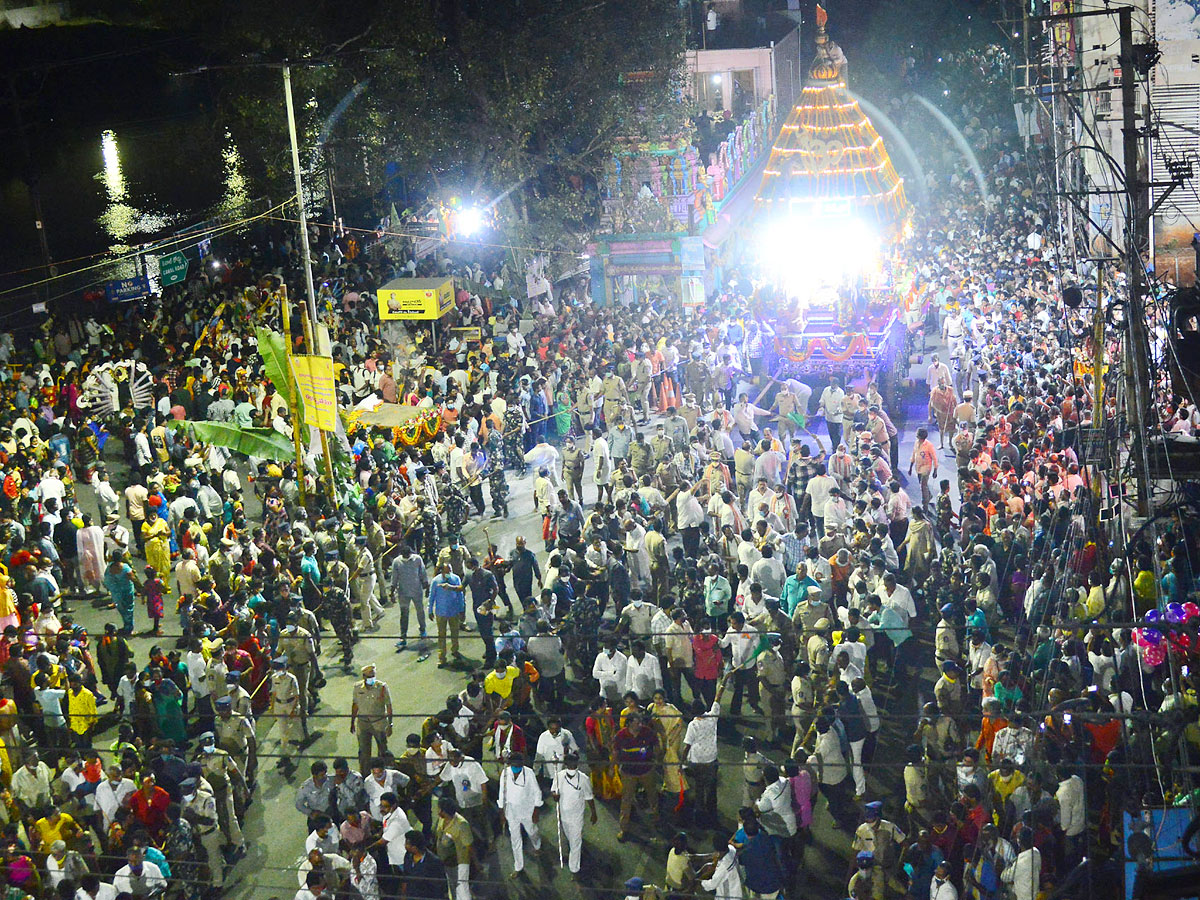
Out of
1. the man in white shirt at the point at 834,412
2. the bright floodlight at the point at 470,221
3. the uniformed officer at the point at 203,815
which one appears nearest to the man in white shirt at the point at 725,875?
the uniformed officer at the point at 203,815

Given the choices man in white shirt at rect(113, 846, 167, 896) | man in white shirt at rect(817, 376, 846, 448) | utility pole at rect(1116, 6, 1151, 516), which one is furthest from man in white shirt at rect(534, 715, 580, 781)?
man in white shirt at rect(817, 376, 846, 448)

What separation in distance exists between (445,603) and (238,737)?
10.2 feet

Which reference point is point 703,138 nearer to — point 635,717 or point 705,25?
point 705,25

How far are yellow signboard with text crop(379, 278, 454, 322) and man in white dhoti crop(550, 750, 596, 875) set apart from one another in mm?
16522

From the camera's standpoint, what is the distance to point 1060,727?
10367 mm

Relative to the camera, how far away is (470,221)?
33.2 m

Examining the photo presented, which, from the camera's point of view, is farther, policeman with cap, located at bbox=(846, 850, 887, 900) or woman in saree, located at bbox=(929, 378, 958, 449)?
woman in saree, located at bbox=(929, 378, 958, 449)

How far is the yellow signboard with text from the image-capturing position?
2659cm

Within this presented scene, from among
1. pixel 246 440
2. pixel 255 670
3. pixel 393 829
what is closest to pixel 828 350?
pixel 246 440

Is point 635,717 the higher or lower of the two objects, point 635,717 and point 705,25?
the lower

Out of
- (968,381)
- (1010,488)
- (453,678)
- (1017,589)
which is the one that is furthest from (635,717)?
(968,381)

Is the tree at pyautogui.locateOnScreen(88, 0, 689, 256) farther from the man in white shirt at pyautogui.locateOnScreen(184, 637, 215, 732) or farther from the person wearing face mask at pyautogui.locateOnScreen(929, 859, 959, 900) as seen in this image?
the person wearing face mask at pyautogui.locateOnScreen(929, 859, 959, 900)

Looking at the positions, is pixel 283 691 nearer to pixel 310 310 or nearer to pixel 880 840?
pixel 880 840

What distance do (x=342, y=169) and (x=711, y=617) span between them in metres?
25.1
